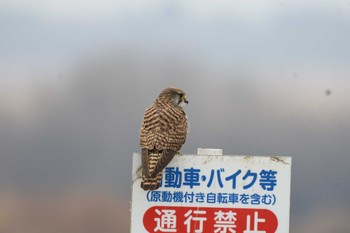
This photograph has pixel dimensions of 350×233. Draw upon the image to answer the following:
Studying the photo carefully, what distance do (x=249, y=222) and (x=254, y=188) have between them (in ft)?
0.47

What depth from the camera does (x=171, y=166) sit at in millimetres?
1929

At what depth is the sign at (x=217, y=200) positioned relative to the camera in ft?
6.09

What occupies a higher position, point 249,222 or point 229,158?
point 229,158

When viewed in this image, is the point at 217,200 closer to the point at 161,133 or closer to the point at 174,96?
the point at 161,133

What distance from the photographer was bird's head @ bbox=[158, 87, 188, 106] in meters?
2.64

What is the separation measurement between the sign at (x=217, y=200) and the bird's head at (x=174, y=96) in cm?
81

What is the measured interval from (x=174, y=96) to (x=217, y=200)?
3.16 ft

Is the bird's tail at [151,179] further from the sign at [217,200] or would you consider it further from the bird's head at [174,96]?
the bird's head at [174,96]

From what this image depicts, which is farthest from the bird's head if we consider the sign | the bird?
the sign

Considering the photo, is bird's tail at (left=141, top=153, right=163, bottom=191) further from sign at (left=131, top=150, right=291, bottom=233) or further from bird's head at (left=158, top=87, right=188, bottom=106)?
bird's head at (left=158, top=87, right=188, bottom=106)

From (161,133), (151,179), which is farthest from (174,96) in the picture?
(151,179)

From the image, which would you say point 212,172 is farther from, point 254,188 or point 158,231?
point 158,231

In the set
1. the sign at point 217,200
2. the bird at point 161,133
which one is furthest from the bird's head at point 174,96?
the sign at point 217,200

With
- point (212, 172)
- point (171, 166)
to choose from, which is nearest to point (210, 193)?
point (212, 172)
